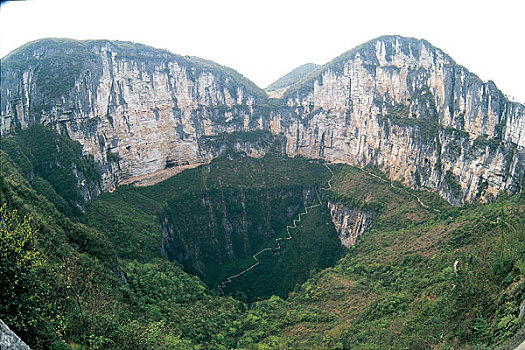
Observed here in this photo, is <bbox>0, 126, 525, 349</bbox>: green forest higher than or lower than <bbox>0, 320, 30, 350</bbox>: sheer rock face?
lower

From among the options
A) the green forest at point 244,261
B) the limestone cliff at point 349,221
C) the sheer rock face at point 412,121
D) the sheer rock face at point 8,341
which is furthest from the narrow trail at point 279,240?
the sheer rock face at point 8,341

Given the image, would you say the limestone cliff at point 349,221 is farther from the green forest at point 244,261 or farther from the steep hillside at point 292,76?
the steep hillside at point 292,76

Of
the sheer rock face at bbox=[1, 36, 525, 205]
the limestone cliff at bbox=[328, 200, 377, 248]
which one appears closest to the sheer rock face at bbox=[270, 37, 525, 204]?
the sheer rock face at bbox=[1, 36, 525, 205]

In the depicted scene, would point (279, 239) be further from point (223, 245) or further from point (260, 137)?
point (260, 137)

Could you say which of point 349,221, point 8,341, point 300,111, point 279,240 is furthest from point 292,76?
point 8,341

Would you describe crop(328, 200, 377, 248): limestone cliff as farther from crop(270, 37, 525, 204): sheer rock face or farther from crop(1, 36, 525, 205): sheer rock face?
crop(1, 36, 525, 205): sheer rock face
